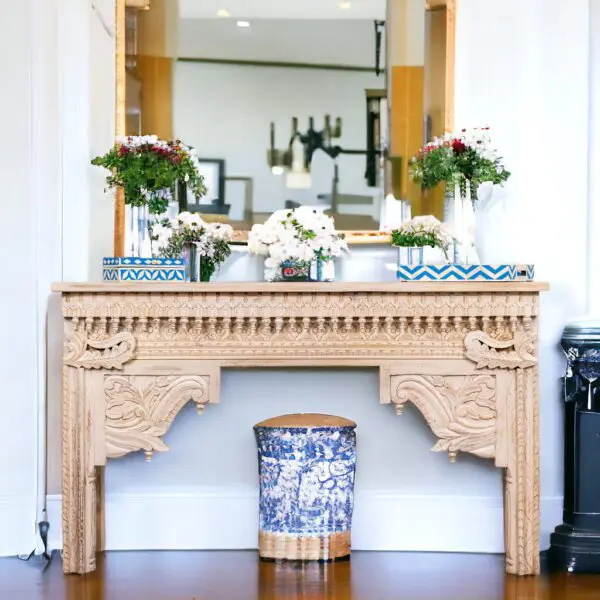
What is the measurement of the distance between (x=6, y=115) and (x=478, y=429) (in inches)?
88.7

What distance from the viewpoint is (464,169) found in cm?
404

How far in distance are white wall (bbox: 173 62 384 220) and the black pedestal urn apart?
3.62 feet

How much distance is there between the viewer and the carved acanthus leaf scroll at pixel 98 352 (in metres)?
3.78

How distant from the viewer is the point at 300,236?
399 cm

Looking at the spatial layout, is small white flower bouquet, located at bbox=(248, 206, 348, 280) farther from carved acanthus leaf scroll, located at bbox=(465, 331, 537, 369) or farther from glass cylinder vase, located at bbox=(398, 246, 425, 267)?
carved acanthus leaf scroll, located at bbox=(465, 331, 537, 369)

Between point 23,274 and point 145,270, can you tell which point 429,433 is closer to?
point 145,270

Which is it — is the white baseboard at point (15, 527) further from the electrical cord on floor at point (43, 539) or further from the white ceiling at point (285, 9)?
the white ceiling at point (285, 9)

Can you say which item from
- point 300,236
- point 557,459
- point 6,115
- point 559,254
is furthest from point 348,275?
point 6,115

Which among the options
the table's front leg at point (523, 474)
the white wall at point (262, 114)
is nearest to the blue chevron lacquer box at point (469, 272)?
the table's front leg at point (523, 474)

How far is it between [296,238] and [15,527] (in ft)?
5.33

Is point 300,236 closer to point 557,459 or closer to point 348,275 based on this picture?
point 348,275

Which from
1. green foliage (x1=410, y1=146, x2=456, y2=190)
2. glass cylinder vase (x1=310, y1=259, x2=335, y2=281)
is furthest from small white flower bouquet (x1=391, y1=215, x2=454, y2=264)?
glass cylinder vase (x1=310, y1=259, x2=335, y2=281)

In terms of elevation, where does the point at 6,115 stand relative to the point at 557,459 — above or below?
above

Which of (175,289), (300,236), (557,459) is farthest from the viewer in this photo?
(557,459)
